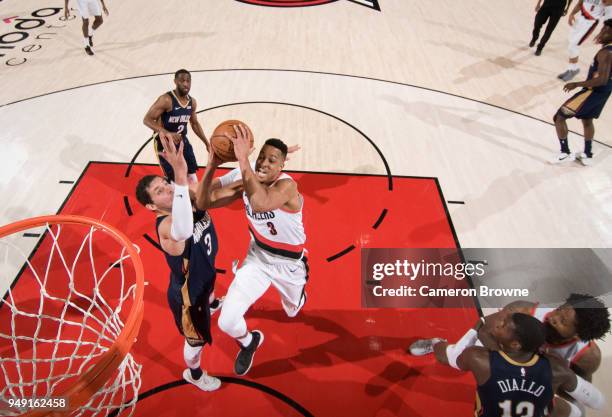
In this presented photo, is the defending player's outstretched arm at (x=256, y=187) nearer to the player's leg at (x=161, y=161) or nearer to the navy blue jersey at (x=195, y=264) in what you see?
the navy blue jersey at (x=195, y=264)

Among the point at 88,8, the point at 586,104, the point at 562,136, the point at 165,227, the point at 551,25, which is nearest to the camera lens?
the point at 165,227

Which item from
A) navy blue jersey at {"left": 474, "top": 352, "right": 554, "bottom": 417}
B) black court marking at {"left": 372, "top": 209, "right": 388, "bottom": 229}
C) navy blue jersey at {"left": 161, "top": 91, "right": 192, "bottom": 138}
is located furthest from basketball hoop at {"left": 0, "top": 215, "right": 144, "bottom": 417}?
black court marking at {"left": 372, "top": 209, "right": 388, "bottom": 229}

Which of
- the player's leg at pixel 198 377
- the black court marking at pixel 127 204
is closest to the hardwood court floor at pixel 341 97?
the black court marking at pixel 127 204

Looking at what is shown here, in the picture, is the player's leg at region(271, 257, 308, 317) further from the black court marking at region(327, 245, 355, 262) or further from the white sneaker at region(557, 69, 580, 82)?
the white sneaker at region(557, 69, 580, 82)

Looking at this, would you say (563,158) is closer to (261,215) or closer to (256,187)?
(261,215)

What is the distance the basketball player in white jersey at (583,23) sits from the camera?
22.6 ft

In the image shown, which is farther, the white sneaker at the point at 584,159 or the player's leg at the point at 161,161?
the white sneaker at the point at 584,159

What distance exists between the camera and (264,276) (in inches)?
125

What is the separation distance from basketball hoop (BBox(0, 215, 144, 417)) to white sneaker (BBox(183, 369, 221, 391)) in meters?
0.38

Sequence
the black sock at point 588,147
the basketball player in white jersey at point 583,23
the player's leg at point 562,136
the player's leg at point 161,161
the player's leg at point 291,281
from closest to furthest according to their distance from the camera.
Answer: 1. the player's leg at point 291,281
2. the player's leg at point 161,161
3. the player's leg at point 562,136
4. the black sock at point 588,147
5. the basketball player in white jersey at point 583,23

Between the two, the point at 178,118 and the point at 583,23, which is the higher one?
the point at 583,23

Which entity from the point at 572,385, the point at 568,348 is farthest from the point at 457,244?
the point at 572,385

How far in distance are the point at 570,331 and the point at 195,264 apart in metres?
2.51

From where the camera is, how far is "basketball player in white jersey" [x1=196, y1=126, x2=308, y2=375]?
2.82 meters
